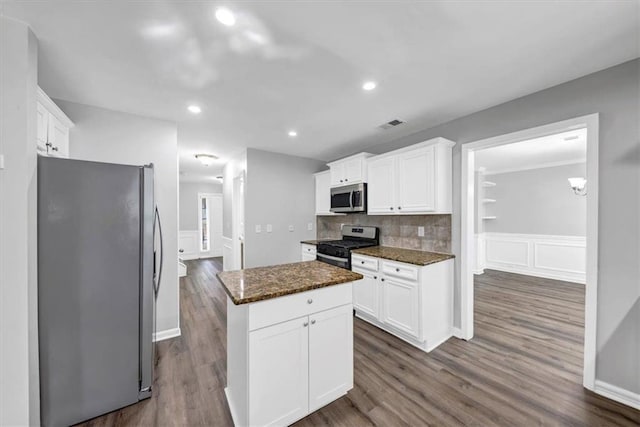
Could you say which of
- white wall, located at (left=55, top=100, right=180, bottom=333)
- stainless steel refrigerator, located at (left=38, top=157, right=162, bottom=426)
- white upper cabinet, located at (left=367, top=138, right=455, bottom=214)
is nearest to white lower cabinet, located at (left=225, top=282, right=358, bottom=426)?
stainless steel refrigerator, located at (left=38, top=157, right=162, bottom=426)

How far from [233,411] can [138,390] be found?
31.1 inches

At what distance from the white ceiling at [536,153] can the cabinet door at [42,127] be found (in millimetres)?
4928

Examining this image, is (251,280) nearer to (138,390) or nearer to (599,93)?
(138,390)

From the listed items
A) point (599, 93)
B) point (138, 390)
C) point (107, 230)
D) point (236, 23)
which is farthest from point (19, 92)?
point (599, 93)

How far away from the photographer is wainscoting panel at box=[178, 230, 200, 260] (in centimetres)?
799

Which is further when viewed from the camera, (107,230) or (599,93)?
(599,93)

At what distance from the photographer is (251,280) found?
5.61ft

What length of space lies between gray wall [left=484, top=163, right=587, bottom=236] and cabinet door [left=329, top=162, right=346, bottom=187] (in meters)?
4.62

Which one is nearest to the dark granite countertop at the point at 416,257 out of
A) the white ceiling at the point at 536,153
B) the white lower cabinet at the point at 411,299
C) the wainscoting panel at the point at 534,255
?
the white lower cabinet at the point at 411,299

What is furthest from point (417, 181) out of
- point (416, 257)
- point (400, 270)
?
point (400, 270)

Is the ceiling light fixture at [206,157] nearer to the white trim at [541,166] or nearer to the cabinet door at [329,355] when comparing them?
the cabinet door at [329,355]

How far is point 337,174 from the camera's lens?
4094 mm

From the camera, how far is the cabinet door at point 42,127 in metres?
1.77

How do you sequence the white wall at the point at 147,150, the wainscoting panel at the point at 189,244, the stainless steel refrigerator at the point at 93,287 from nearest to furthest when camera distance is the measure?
the stainless steel refrigerator at the point at 93,287, the white wall at the point at 147,150, the wainscoting panel at the point at 189,244
